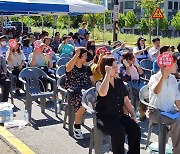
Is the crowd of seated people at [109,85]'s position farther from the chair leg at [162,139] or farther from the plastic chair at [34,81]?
the plastic chair at [34,81]

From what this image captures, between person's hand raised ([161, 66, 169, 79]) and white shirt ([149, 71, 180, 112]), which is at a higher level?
person's hand raised ([161, 66, 169, 79])

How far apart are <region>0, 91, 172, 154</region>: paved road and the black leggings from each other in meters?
0.57

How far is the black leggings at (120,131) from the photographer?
15.0 feet

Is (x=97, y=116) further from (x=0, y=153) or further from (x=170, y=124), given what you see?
(x=0, y=153)

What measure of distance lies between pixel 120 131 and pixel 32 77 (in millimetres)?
3548

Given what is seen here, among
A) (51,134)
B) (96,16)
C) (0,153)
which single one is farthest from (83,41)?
(96,16)

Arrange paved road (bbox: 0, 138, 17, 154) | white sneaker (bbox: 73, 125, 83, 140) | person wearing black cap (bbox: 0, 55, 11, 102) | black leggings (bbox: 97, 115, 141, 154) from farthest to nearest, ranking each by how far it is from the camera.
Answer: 1. person wearing black cap (bbox: 0, 55, 11, 102)
2. white sneaker (bbox: 73, 125, 83, 140)
3. paved road (bbox: 0, 138, 17, 154)
4. black leggings (bbox: 97, 115, 141, 154)

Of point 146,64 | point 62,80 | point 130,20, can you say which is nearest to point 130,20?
point 130,20

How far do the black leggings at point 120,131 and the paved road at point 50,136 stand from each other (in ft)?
1.86

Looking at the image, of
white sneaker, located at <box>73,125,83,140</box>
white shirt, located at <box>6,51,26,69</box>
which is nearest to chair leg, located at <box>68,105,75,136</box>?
white sneaker, located at <box>73,125,83,140</box>

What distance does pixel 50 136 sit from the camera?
6203mm

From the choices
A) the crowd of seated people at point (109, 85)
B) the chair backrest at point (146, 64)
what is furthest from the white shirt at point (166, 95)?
the chair backrest at point (146, 64)

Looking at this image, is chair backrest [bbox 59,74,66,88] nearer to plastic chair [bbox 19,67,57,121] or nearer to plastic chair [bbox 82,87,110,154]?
plastic chair [bbox 19,67,57,121]

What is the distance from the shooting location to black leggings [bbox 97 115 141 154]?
15.0 ft
